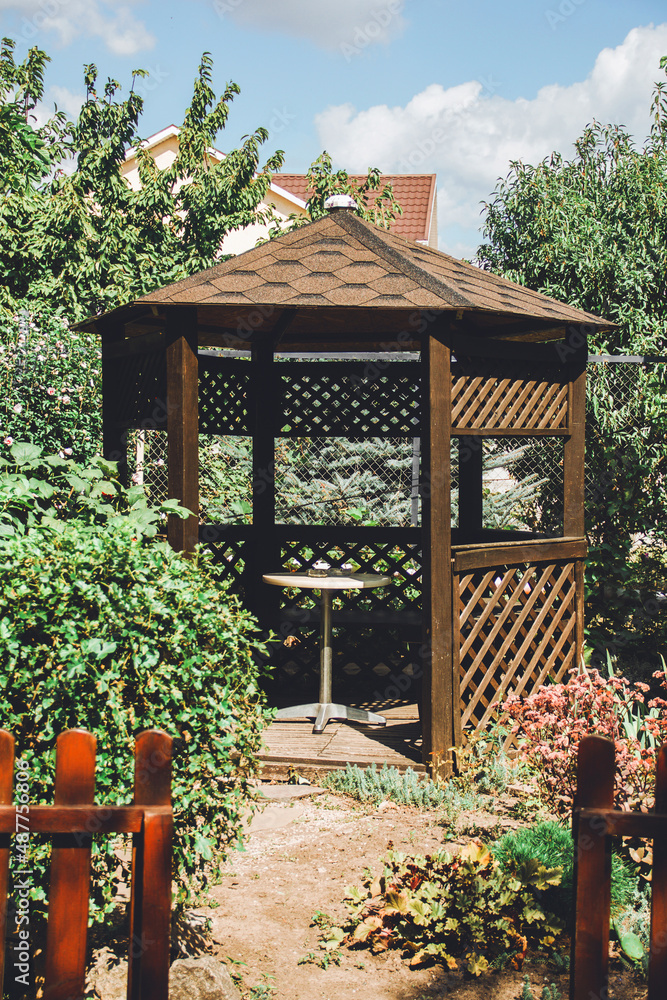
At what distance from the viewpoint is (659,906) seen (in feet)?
5.62

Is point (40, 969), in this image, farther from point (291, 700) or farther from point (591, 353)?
point (591, 353)

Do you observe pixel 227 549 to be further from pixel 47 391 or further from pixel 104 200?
pixel 104 200

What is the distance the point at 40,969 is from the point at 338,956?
0.97 m

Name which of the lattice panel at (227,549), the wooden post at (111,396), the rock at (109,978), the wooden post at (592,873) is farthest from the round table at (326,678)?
the wooden post at (592,873)

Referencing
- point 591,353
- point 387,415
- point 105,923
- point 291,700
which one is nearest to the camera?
point 105,923

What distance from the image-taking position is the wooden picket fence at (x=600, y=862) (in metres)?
1.71

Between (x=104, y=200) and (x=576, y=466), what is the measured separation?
8.72m

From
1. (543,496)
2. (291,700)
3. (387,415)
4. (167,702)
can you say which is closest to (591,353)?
(543,496)

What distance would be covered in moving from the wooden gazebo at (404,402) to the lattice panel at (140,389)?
0.05ft

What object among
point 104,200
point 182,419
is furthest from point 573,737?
point 104,200

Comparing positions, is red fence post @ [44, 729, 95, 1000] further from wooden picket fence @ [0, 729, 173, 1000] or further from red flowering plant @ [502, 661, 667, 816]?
red flowering plant @ [502, 661, 667, 816]

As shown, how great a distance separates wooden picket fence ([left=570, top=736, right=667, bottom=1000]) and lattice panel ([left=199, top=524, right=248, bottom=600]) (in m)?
4.80

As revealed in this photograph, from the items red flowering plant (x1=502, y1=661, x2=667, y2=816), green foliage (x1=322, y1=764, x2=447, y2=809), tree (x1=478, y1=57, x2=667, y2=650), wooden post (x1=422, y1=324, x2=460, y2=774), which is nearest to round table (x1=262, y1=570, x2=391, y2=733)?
green foliage (x1=322, y1=764, x2=447, y2=809)

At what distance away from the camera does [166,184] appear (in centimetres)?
Result: 1188
